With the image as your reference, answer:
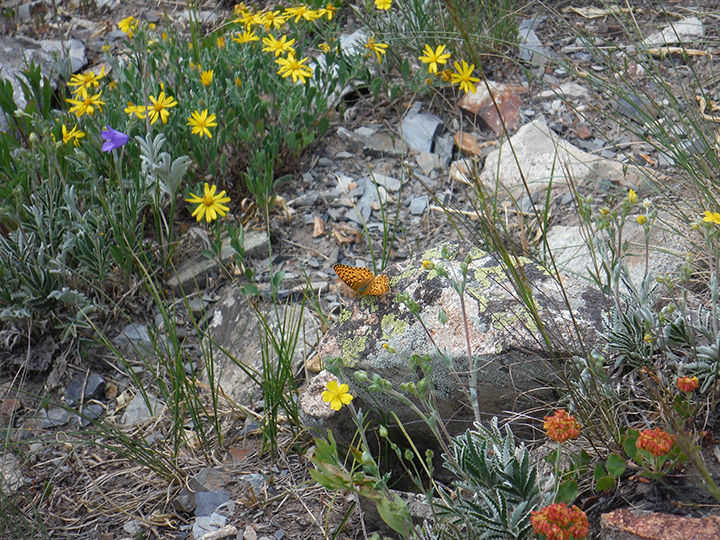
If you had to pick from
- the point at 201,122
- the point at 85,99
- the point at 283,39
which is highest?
the point at 283,39

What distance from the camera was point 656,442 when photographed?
4.66 feet

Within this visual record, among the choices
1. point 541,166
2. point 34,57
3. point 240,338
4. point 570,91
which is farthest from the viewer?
point 34,57

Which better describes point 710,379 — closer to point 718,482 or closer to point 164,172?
point 718,482

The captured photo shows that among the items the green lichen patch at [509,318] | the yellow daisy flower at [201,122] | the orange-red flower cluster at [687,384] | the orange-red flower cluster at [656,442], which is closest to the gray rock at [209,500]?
the green lichen patch at [509,318]

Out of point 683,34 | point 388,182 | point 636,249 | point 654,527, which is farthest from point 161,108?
point 683,34

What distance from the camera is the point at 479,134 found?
4.01 m

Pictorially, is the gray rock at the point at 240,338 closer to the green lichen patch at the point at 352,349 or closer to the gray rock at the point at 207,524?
the green lichen patch at the point at 352,349

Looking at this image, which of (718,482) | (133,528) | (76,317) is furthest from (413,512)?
(76,317)

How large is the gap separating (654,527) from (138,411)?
7.37ft

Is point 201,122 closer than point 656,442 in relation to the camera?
No

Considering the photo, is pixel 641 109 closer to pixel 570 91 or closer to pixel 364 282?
Answer: pixel 570 91

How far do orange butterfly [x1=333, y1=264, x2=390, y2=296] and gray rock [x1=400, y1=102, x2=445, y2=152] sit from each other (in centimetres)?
171

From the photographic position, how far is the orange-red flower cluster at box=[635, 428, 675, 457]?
4.63 feet

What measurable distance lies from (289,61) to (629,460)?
9.59 ft
